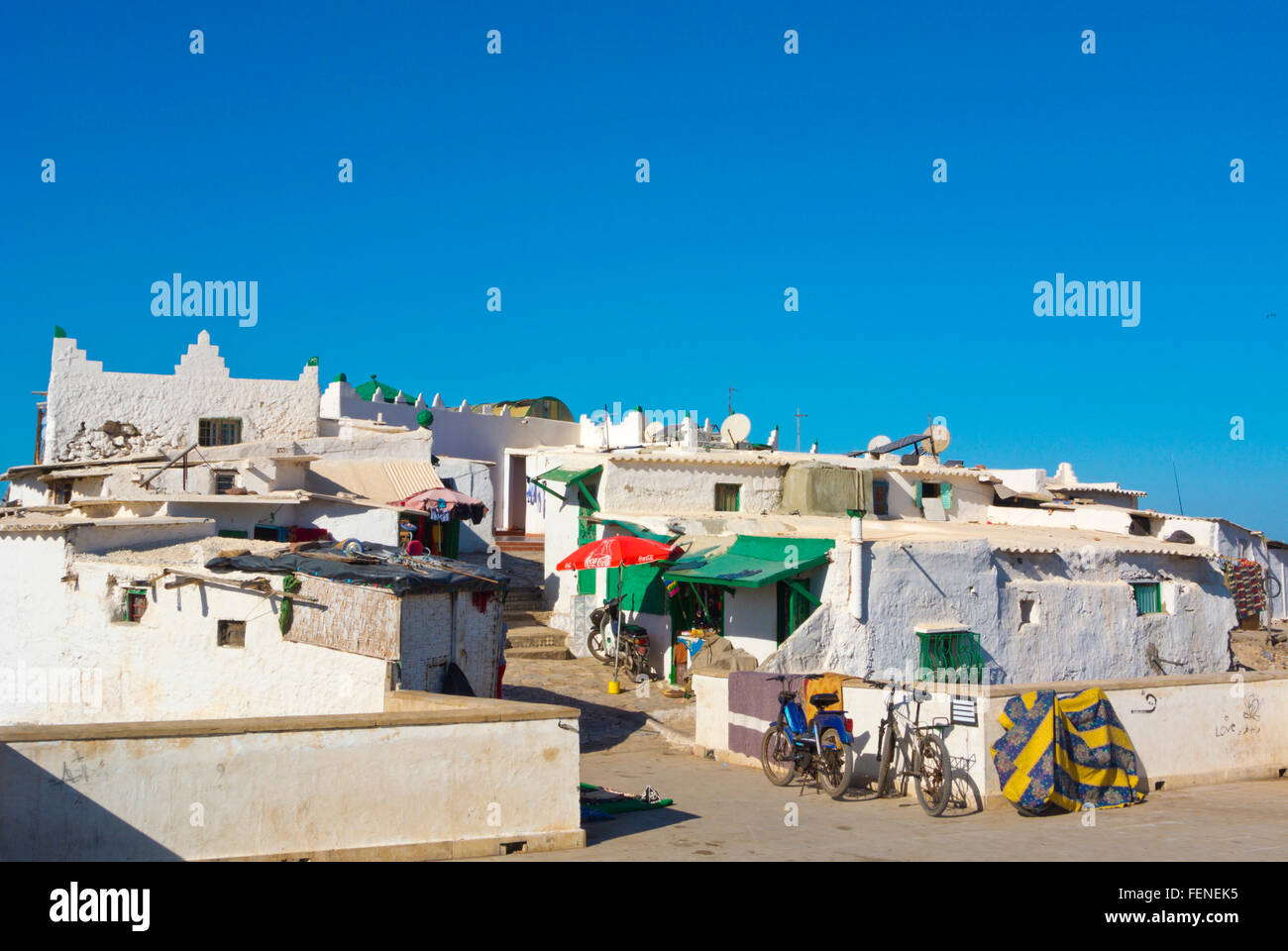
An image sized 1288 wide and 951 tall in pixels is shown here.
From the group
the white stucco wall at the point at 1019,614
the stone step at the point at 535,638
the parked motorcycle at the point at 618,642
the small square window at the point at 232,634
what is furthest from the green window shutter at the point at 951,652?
the small square window at the point at 232,634

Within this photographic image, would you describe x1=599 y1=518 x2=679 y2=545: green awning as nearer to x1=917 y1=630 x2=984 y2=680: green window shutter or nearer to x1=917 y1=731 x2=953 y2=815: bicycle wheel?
x1=917 y1=630 x2=984 y2=680: green window shutter

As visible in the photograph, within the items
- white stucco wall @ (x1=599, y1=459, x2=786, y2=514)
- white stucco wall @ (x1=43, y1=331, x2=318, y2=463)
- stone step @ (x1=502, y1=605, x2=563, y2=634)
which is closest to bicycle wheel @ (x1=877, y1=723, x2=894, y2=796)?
white stucco wall @ (x1=599, y1=459, x2=786, y2=514)

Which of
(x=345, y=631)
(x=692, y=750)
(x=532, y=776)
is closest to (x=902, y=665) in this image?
(x=692, y=750)

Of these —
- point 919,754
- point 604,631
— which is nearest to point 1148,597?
point 604,631

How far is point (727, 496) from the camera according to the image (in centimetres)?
2395

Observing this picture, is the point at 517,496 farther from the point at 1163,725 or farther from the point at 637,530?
the point at 1163,725

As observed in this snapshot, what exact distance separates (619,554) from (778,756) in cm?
722

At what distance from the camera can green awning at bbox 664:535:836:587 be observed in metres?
17.9

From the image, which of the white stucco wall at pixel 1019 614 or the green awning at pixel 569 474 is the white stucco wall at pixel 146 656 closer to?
the white stucco wall at pixel 1019 614

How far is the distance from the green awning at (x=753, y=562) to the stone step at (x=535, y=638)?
4071mm

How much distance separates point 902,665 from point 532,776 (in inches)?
459

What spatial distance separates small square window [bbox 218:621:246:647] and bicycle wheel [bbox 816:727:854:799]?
817 centimetres
